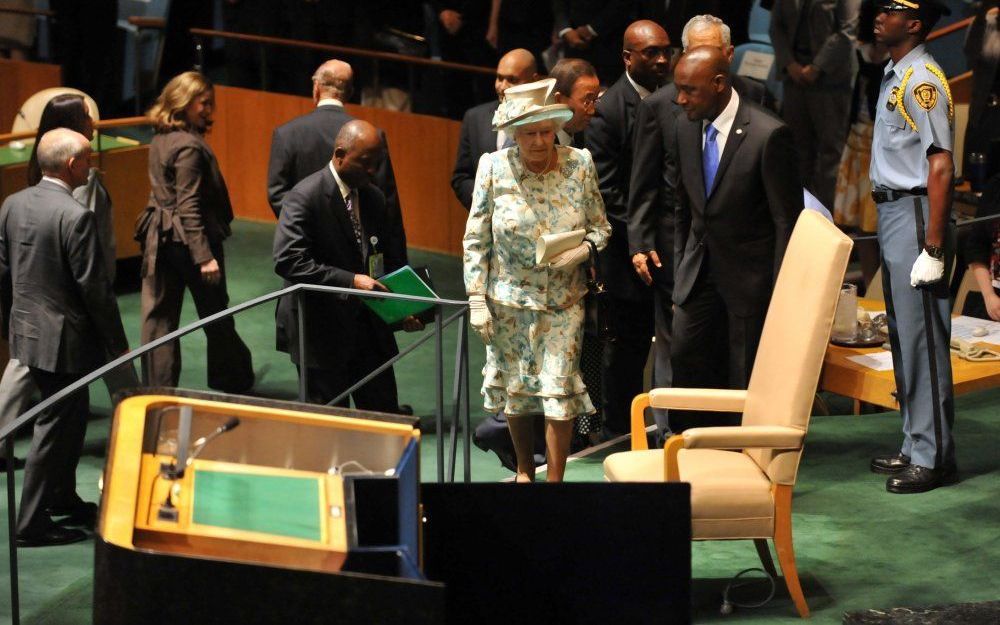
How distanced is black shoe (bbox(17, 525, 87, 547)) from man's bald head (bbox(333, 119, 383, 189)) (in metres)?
1.67

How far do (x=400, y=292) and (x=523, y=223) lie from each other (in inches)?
32.9

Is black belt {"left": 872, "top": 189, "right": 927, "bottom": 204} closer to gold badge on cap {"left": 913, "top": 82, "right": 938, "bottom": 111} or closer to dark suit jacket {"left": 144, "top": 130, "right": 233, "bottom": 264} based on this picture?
gold badge on cap {"left": 913, "top": 82, "right": 938, "bottom": 111}

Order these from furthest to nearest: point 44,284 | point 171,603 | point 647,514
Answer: point 44,284 < point 647,514 < point 171,603

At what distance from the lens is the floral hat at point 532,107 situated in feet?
15.2

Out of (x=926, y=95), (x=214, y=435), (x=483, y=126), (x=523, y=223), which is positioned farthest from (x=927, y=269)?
(x=214, y=435)

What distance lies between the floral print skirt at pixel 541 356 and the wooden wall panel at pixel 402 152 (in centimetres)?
455

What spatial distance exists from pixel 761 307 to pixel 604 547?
246 cm

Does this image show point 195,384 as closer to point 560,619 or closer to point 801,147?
point 801,147

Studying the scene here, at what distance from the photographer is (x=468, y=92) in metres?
9.37

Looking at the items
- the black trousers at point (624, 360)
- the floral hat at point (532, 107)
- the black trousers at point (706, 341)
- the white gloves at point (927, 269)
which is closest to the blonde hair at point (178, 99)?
the black trousers at point (624, 360)

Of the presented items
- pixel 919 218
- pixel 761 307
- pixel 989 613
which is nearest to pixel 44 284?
pixel 761 307

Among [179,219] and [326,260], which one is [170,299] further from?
[326,260]

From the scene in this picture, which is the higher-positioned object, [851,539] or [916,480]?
[916,480]

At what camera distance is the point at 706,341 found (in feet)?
16.4
